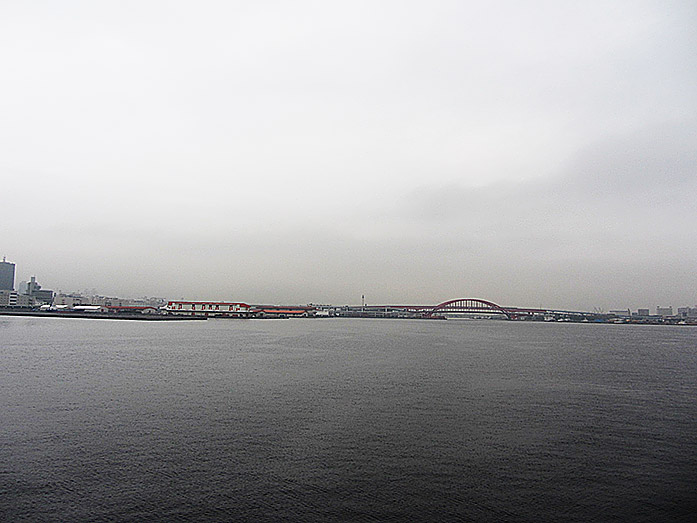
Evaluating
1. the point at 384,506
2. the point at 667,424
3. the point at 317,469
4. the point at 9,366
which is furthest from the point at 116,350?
the point at 667,424

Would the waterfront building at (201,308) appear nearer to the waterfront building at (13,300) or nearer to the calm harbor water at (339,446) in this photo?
the waterfront building at (13,300)

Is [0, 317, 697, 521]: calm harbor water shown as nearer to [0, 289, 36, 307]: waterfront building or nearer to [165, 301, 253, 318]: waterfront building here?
[165, 301, 253, 318]: waterfront building

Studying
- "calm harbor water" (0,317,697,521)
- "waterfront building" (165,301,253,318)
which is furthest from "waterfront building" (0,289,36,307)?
"calm harbor water" (0,317,697,521)

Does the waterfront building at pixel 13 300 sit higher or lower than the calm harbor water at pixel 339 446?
higher

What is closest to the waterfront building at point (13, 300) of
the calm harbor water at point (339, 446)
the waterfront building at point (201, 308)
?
the waterfront building at point (201, 308)

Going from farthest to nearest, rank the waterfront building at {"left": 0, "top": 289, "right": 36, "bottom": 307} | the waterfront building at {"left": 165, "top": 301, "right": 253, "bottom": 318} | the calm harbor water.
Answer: the waterfront building at {"left": 0, "top": 289, "right": 36, "bottom": 307}, the waterfront building at {"left": 165, "top": 301, "right": 253, "bottom": 318}, the calm harbor water

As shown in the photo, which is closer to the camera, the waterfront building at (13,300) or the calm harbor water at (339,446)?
the calm harbor water at (339,446)

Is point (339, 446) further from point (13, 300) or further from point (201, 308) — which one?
point (13, 300)

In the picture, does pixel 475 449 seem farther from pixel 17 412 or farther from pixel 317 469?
pixel 17 412
